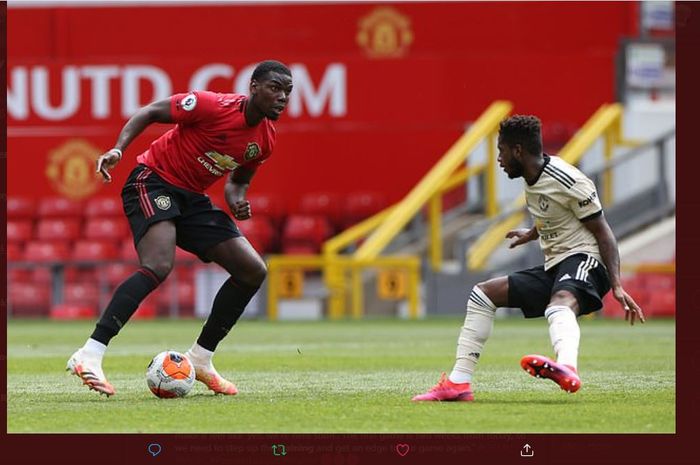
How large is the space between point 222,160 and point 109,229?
18052 mm

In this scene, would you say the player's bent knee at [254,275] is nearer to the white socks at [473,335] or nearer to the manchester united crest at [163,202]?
the manchester united crest at [163,202]

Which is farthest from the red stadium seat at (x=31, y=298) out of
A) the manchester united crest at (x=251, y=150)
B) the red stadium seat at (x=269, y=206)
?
the manchester united crest at (x=251, y=150)

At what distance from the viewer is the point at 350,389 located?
8.09 metres

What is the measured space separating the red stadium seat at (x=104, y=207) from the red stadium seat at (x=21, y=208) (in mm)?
1110

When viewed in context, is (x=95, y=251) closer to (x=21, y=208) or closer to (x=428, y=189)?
(x=21, y=208)

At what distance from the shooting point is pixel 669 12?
84.3 ft

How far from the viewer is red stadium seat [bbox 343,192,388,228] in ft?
82.0

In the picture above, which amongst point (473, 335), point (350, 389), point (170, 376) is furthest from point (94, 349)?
point (473, 335)

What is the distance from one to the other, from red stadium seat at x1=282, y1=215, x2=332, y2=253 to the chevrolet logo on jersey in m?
16.8

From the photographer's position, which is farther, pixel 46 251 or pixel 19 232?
pixel 19 232

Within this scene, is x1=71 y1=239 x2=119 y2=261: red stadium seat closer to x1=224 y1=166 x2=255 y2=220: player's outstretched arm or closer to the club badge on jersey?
x1=224 y1=166 x2=255 y2=220: player's outstretched arm

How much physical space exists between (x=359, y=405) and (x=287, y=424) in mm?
988
